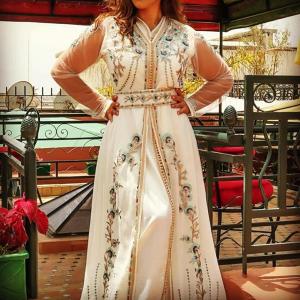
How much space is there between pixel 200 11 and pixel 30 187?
4.87 metres

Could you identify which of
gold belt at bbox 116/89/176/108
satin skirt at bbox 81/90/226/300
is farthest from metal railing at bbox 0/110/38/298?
gold belt at bbox 116/89/176/108

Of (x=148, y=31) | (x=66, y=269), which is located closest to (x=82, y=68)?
(x=148, y=31)

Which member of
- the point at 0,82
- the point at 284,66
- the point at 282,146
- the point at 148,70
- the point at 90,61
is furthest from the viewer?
the point at 284,66

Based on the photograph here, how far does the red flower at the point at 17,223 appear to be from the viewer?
2.44 metres

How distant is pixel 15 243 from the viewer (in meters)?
2.52

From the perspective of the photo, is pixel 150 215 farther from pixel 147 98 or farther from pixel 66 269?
pixel 66 269

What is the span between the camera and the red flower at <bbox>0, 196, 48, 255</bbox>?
244 centimetres

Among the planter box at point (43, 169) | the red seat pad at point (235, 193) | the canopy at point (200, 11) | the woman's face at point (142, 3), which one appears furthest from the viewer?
the planter box at point (43, 169)

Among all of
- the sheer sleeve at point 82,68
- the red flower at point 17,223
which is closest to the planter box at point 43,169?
the red flower at point 17,223

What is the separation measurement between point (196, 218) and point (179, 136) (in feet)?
0.96

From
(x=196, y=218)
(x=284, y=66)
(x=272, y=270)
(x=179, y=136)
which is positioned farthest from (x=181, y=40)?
(x=284, y=66)

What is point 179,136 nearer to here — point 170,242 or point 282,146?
point 170,242

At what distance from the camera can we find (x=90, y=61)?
207 cm

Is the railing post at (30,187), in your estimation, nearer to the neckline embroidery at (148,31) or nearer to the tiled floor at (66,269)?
the tiled floor at (66,269)
